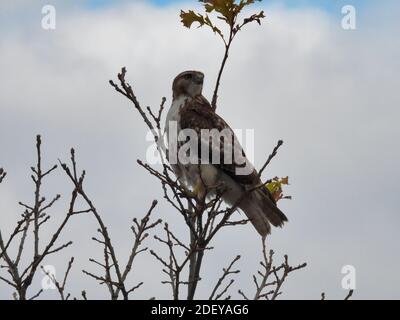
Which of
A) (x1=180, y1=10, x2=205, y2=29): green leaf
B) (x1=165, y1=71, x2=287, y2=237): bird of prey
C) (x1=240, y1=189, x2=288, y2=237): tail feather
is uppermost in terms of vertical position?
(x1=180, y1=10, x2=205, y2=29): green leaf

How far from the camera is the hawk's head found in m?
9.46

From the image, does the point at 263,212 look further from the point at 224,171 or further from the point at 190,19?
the point at 190,19

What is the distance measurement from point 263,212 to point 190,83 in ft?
5.25

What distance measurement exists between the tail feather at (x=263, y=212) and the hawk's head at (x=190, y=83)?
1335 mm

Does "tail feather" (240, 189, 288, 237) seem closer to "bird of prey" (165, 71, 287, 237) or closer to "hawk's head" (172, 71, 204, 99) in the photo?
"bird of prey" (165, 71, 287, 237)

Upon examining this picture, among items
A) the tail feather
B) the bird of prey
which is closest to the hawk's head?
the bird of prey

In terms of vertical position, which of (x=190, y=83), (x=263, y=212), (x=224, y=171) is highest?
(x=190, y=83)

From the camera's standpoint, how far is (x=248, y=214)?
8852mm

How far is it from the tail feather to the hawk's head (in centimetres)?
134

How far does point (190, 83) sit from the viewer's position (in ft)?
31.0

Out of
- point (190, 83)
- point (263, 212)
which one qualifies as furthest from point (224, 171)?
point (190, 83)

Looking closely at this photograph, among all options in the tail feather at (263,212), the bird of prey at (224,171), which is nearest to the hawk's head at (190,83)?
the bird of prey at (224,171)
